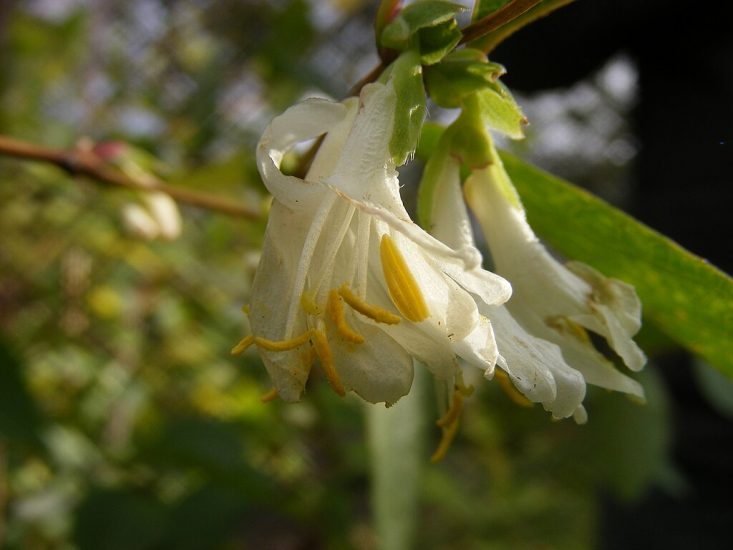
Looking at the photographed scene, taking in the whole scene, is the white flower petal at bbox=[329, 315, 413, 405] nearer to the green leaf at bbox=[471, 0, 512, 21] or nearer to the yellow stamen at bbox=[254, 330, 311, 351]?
the yellow stamen at bbox=[254, 330, 311, 351]

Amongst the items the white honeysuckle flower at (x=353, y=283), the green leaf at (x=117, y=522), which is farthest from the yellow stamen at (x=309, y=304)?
the green leaf at (x=117, y=522)

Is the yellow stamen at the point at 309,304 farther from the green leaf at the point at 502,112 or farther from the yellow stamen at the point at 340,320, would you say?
the green leaf at the point at 502,112

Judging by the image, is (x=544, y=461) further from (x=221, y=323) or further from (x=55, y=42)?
(x=55, y=42)

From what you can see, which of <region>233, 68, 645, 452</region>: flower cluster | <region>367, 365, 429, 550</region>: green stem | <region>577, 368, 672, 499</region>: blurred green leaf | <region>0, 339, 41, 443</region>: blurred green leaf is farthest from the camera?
<region>577, 368, 672, 499</region>: blurred green leaf

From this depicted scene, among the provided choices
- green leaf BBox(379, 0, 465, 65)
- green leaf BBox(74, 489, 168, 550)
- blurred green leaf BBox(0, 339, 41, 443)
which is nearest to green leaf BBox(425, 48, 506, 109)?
green leaf BBox(379, 0, 465, 65)

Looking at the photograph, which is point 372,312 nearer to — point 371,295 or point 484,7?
point 371,295

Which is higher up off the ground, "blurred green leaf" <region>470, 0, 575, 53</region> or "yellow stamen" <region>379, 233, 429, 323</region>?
"blurred green leaf" <region>470, 0, 575, 53</region>

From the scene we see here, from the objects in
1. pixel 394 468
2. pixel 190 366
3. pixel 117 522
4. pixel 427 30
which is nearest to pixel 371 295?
pixel 427 30
